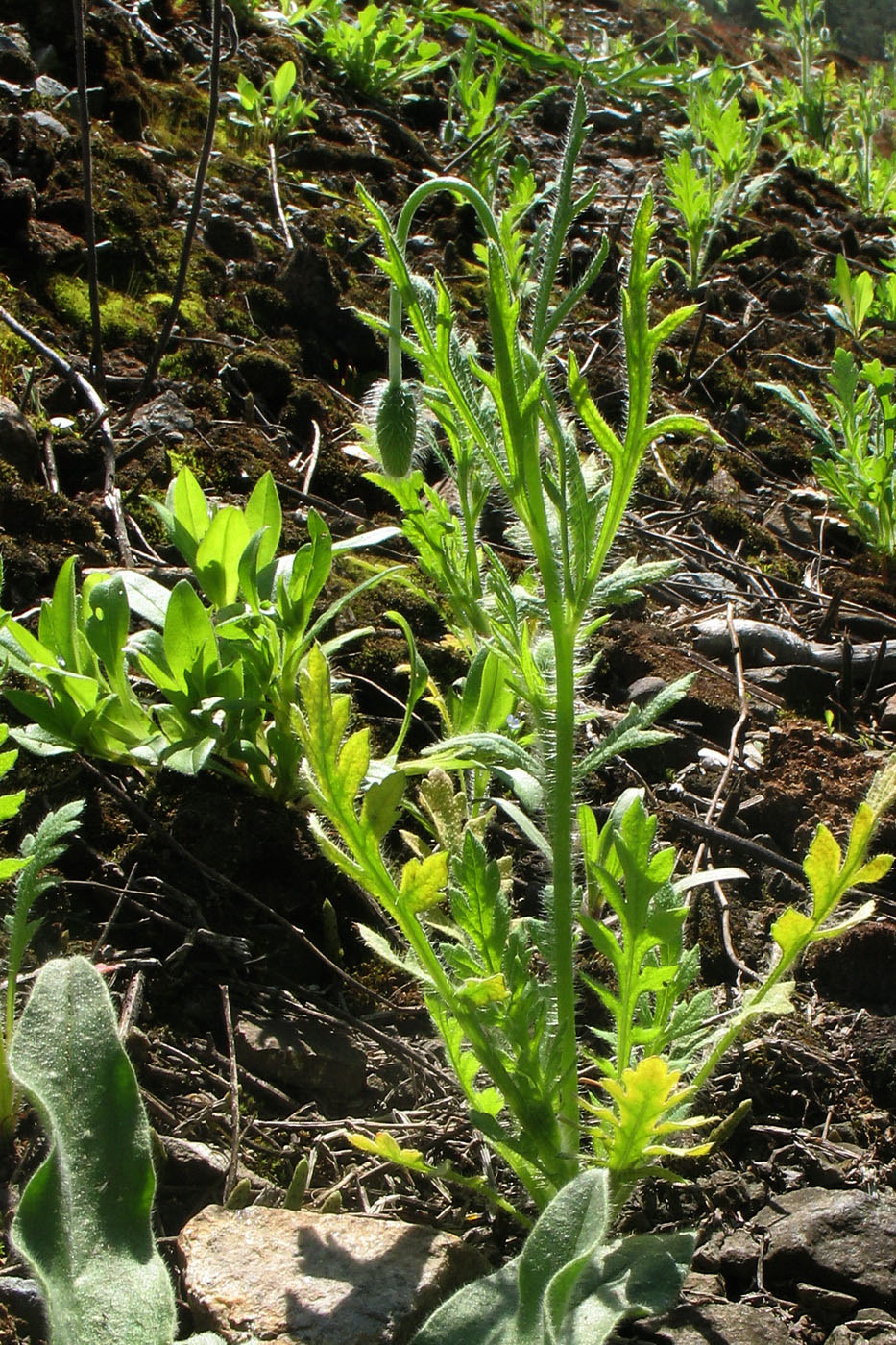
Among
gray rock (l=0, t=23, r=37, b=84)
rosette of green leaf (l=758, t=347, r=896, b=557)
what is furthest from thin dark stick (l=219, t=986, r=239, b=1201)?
gray rock (l=0, t=23, r=37, b=84)

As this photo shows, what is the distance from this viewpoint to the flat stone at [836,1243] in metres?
1.44

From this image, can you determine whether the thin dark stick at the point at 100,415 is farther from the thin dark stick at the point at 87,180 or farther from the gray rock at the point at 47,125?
the gray rock at the point at 47,125

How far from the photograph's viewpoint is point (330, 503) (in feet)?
9.63

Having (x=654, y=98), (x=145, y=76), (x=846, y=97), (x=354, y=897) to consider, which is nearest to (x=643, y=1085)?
(x=354, y=897)

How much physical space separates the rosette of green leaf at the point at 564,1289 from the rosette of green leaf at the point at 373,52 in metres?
5.40

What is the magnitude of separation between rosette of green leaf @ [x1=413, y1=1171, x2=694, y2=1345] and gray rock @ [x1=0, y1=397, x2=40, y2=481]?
2.06 m

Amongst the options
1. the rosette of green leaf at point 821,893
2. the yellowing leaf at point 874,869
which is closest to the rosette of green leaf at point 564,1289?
the rosette of green leaf at point 821,893

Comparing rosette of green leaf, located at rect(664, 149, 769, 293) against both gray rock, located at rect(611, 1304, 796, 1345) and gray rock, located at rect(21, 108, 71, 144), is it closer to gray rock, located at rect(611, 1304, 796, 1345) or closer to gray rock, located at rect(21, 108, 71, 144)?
gray rock, located at rect(21, 108, 71, 144)

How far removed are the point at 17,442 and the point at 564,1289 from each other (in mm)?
2194

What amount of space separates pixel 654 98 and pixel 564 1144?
23.8 ft

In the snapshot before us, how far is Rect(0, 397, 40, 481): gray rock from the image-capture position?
2.64 metres

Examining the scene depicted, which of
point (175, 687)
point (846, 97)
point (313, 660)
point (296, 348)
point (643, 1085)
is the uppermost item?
point (846, 97)

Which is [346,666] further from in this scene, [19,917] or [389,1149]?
[389,1149]

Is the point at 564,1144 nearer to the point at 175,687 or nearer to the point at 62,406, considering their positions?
the point at 175,687
